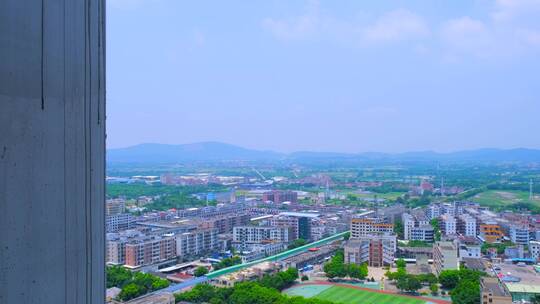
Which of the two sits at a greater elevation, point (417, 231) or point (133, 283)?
point (133, 283)

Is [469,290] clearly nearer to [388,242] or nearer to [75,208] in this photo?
[388,242]

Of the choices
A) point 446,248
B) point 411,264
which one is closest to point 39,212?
point 446,248

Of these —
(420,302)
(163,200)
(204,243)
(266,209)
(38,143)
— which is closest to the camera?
(38,143)

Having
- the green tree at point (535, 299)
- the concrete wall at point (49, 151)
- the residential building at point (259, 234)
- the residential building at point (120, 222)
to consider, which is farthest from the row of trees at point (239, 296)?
the residential building at point (120, 222)

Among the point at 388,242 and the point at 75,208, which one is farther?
the point at 388,242

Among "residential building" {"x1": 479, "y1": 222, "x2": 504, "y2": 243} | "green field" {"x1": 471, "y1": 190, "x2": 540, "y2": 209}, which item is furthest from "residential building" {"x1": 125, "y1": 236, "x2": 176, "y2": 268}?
"green field" {"x1": 471, "y1": 190, "x2": 540, "y2": 209}

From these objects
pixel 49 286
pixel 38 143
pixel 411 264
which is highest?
pixel 38 143

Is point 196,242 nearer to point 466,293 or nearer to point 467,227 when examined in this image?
point 466,293

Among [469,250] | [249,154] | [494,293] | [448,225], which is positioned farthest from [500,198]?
[249,154]
